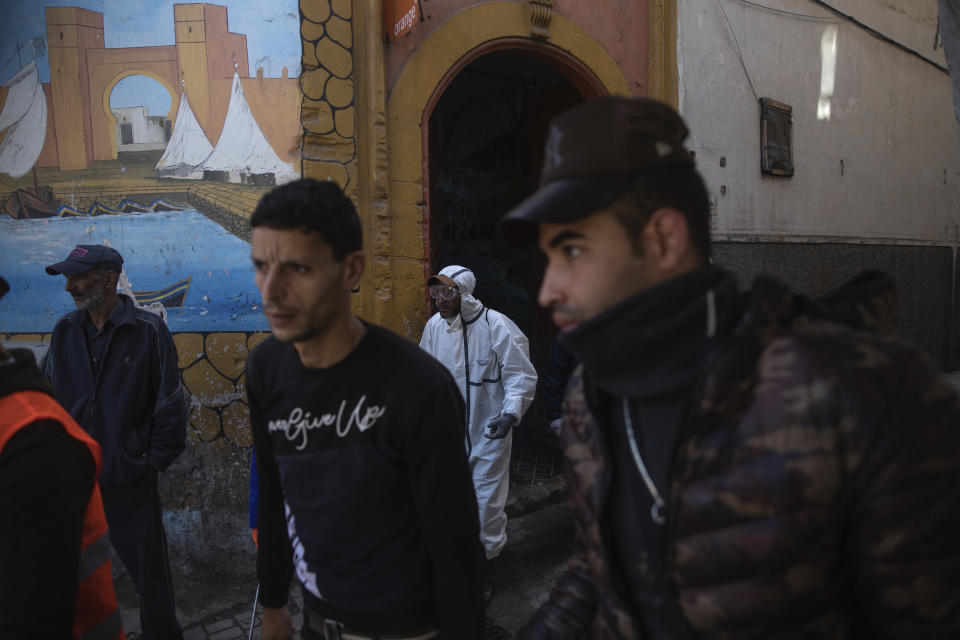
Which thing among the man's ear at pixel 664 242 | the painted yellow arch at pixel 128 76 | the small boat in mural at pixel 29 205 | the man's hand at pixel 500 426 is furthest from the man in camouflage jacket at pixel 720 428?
the small boat in mural at pixel 29 205

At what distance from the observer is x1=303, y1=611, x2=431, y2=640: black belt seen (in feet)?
5.48

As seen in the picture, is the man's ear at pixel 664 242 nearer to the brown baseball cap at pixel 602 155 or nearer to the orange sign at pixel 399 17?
the brown baseball cap at pixel 602 155

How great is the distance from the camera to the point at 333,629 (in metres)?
1.72

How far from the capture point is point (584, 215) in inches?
44.0

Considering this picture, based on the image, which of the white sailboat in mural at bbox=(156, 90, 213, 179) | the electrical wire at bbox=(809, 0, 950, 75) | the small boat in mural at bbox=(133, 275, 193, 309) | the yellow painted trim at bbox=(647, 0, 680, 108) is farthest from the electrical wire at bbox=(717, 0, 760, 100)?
the small boat in mural at bbox=(133, 275, 193, 309)

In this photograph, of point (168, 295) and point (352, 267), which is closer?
point (352, 267)

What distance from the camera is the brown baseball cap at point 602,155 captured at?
3.66 feet

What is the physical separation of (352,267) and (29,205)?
4028mm

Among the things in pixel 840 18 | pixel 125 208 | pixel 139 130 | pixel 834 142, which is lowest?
pixel 125 208

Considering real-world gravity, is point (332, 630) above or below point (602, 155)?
below

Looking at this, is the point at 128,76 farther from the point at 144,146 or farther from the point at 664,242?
the point at 664,242

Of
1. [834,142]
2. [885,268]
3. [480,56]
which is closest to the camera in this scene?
[480,56]

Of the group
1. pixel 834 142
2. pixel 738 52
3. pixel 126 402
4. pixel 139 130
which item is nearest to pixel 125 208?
pixel 139 130

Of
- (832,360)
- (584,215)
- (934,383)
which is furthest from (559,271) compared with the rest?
(934,383)
